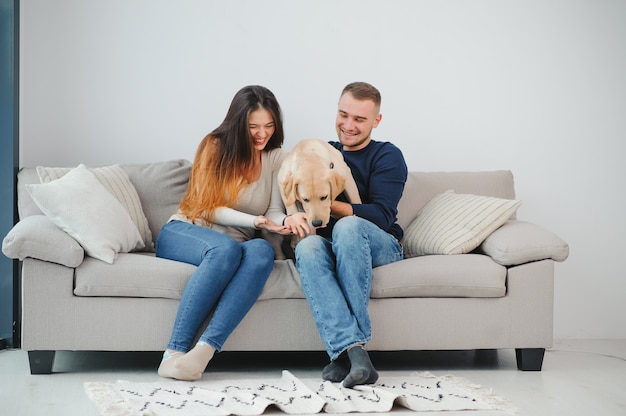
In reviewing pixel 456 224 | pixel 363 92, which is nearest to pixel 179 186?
pixel 363 92

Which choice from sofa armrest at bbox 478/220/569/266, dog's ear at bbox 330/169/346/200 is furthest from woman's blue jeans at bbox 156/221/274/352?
sofa armrest at bbox 478/220/569/266

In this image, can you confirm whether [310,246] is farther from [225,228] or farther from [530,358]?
[530,358]

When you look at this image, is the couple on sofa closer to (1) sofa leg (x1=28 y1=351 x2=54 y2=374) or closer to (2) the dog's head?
(2) the dog's head

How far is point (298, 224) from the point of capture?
3.03 metres

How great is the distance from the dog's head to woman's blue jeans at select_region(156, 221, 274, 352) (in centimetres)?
21

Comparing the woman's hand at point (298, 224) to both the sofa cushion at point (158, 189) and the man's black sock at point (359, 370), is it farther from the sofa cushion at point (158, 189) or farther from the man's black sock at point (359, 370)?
the sofa cushion at point (158, 189)

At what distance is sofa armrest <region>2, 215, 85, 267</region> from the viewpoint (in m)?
2.87

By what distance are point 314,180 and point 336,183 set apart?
109 mm

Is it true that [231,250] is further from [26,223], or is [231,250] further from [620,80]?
[620,80]

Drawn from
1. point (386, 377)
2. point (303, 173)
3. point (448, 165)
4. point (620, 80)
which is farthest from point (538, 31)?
point (386, 377)

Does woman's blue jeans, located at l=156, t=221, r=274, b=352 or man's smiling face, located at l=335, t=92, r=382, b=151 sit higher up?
man's smiling face, located at l=335, t=92, r=382, b=151

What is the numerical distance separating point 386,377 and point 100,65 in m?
2.07

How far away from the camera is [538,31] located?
4129 millimetres

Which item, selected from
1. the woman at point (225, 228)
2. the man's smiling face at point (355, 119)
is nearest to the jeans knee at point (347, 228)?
the woman at point (225, 228)
